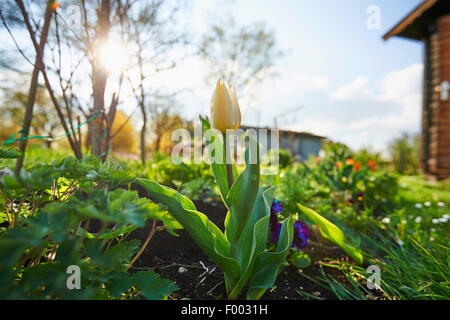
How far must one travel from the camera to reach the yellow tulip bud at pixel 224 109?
2.88ft

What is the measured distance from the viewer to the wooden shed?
6.48 meters

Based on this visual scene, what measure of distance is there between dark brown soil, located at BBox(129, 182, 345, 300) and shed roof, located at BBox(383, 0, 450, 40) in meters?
7.47

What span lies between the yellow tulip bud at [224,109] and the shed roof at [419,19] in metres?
Answer: 7.62

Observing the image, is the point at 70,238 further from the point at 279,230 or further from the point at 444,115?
the point at 444,115

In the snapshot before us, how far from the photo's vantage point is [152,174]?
111 inches

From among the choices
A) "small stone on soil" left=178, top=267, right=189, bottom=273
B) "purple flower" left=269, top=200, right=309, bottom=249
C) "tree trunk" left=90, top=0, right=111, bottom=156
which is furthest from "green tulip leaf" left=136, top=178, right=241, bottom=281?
"tree trunk" left=90, top=0, right=111, bottom=156

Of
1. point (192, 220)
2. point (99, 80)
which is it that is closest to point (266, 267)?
point (192, 220)

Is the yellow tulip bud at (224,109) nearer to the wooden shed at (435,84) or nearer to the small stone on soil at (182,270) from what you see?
the small stone on soil at (182,270)

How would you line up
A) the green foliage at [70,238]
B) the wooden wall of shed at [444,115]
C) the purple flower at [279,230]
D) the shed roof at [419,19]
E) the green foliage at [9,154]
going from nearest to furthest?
the green foliage at [70,238]
the green foliage at [9,154]
the purple flower at [279,230]
the shed roof at [419,19]
the wooden wall of shed at [444,115]

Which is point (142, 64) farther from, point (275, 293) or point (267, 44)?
point (267, 44)

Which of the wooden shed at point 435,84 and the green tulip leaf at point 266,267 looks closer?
the green tulip leaf at point 266,267

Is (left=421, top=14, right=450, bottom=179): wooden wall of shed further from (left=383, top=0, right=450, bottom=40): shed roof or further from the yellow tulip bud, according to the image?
the yellow tulip bud

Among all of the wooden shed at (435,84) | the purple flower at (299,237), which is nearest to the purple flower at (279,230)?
the purple flower at (299,237)
